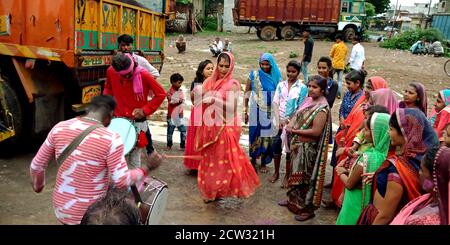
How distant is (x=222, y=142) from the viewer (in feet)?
13.8

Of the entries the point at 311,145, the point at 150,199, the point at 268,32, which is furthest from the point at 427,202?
the point at 268,32

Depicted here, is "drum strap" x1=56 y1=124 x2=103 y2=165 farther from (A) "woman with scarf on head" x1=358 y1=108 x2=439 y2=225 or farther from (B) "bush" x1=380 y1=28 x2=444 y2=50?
(B) "bush" x1=380 y1=28 x2=444 y2=50

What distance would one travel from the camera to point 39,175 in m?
2.63

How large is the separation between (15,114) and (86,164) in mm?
3328

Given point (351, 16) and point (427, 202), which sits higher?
point (351, 16)

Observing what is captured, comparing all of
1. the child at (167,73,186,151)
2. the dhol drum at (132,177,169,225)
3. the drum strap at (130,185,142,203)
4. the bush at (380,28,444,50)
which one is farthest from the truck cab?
the drum strap at (130,185,142,203)

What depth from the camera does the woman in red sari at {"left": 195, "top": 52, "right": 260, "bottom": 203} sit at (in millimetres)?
4215

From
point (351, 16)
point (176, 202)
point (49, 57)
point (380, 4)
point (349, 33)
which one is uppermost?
point (380, 4)

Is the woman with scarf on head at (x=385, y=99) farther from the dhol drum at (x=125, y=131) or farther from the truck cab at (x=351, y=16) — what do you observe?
the truck cab at (x=351, y=16)

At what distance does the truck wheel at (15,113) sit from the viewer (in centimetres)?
512

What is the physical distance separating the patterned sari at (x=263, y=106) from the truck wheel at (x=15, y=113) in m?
2.89

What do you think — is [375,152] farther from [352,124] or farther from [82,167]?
[82,167]

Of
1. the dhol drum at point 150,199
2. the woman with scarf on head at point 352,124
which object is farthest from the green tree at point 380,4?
the dhol drum at point 150,199
